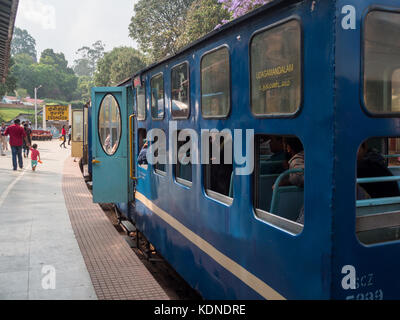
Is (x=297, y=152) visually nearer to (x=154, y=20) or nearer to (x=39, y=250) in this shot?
(x=39, y=250)

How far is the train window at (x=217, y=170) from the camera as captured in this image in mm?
3902

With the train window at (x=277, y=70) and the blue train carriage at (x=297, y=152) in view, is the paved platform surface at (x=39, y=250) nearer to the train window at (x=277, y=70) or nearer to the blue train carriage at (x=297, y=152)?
the blue train carriage at (x=297, y=152)

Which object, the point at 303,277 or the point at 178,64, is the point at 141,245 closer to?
the point at 178,64

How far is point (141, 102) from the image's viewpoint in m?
6.58

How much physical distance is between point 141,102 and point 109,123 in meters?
1.27

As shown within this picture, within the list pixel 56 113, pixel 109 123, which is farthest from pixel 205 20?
pixel 56 113

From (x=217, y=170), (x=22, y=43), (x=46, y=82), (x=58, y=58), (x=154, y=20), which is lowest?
(x=217, y=170)

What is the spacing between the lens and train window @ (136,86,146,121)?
6352 millimetres

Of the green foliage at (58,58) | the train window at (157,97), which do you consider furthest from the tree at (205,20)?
the green foliage at (58,58)

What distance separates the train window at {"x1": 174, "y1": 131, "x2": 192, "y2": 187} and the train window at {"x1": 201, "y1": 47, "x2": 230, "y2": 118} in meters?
0.71

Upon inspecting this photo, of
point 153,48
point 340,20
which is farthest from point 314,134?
point 153,48

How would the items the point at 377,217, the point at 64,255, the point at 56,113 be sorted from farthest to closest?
the point at 56,113 < the point at 64,255 < the point at 377,217

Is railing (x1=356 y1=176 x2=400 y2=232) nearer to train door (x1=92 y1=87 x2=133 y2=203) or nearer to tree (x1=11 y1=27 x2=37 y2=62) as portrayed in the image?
train door (x1=92 y1=87 x2=133 y2=203)

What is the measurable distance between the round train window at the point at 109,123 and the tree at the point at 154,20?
99.1 ft
